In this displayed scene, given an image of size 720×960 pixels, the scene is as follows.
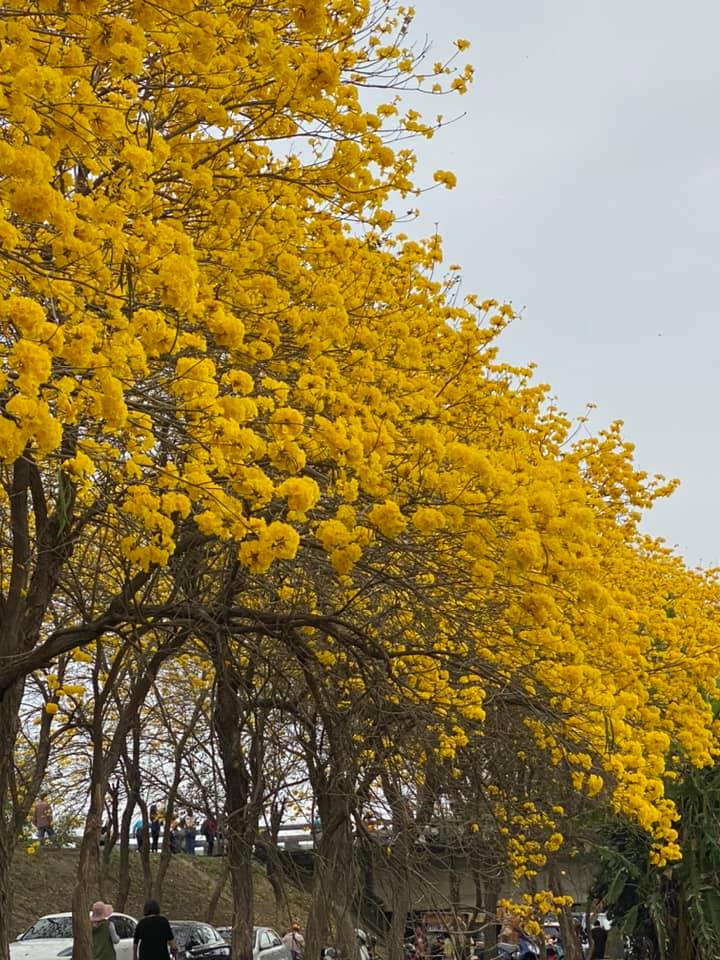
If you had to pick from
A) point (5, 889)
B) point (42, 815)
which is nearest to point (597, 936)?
point (42, 815)

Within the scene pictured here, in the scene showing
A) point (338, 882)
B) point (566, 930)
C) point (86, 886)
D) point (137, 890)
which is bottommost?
point (566, 930)

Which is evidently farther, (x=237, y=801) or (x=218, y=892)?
(x=218, y=892)

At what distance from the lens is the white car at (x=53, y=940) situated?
1403 centimetres

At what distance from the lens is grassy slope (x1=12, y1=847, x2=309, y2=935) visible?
2227 centimetres

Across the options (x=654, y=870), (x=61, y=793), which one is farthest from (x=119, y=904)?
(x=654, y=870)

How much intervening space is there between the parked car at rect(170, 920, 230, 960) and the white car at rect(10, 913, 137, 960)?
0.70 m

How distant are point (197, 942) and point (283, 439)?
14.3 meters

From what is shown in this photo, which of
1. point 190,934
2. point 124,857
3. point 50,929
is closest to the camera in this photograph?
point 50,929

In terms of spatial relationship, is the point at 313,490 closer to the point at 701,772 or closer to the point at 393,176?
the point at 393,176

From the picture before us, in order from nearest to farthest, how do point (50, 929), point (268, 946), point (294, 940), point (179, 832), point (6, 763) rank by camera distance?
point (6, 763) < point (294, 940) < point (50, 929) < point (268, 946) < point (179, 832)

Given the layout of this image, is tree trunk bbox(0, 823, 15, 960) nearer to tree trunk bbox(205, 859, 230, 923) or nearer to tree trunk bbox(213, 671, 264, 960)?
tree trunk bbox(213, 671, 264, 960)

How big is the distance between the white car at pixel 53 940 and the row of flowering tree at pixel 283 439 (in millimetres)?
3740

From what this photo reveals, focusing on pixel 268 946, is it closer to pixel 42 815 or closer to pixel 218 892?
pixel 218 892

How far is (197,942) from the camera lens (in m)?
17.6
